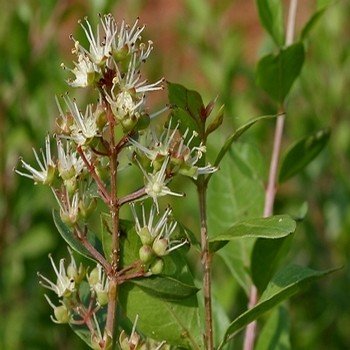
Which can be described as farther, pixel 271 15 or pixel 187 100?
pixel 271 15

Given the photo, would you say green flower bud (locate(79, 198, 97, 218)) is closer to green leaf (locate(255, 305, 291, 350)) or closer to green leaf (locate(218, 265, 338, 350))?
green leaf (locate(218, 265, 338, 350))

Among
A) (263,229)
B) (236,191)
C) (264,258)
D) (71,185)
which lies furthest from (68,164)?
(236,191)

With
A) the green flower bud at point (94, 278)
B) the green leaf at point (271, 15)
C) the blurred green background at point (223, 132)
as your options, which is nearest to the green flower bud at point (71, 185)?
the green flower bud at point (94, 278)

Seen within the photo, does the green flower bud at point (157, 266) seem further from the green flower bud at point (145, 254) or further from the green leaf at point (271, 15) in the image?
the green leaf at point (271, 15)

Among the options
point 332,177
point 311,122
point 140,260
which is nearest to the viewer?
point 140,260

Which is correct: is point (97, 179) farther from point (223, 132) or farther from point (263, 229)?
point (223, 132)

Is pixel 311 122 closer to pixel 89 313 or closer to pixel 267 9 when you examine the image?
pixel 267 9

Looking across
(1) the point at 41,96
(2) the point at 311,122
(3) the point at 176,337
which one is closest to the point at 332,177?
(2) the point at 311,122
